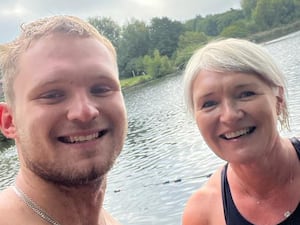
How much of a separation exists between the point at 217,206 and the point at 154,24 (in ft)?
372

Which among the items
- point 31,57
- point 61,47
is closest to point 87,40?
point 61,47

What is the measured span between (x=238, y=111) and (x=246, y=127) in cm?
13

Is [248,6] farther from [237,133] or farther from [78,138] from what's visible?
[78,138]

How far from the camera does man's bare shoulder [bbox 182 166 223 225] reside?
12.3 ft

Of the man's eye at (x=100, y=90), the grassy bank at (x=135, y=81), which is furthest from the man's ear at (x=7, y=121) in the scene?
the grassy bank at (x=135, y=81)

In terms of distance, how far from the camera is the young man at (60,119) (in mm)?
2330

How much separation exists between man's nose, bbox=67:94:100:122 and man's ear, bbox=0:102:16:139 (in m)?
0.40

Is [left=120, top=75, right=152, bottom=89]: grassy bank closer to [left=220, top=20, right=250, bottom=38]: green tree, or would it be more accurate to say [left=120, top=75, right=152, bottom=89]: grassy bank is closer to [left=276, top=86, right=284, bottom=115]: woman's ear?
[left=220, top=20, right=250, bottom=38]: green tree

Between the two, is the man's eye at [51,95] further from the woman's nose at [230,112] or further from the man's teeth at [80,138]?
the woman's nose at [230,112]

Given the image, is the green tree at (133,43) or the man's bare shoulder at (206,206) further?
the green tree at (133,43)

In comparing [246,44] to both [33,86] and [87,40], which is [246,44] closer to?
[87,40]

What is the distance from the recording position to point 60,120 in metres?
2.33

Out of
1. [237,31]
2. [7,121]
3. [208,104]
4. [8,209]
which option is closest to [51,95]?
[7,121]

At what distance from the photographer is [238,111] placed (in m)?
3.34
